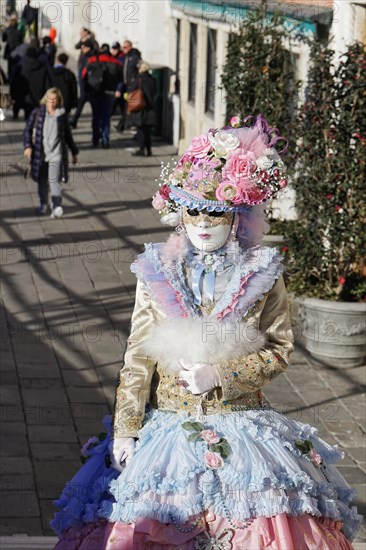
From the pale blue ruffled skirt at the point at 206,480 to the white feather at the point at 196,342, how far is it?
0.23 m

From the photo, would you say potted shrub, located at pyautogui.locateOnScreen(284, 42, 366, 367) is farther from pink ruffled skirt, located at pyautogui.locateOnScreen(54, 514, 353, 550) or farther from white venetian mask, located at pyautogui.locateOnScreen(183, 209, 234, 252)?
pink ruffled skirt, located at pyautogui.locateOnScreen(54, 514, 353, 550)

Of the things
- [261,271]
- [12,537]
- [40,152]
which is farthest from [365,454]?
[40,152]

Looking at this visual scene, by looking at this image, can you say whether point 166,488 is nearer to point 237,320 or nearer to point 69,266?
point 237,320

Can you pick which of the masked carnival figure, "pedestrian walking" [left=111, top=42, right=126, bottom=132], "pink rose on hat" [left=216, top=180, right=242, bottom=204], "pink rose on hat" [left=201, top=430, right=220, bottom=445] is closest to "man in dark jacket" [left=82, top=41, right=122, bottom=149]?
"pedestrian walking" [left=111, top=42, right=126, bottom=132]

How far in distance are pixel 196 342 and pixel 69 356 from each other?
15.8 ft

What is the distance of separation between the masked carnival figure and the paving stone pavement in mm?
1884

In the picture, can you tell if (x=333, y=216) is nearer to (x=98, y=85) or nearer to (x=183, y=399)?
(x=183, y=399)

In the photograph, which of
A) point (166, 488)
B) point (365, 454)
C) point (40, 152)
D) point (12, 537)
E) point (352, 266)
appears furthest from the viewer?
point (40, 152)

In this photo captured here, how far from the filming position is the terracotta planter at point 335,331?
31.2ft

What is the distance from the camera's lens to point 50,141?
541 inches

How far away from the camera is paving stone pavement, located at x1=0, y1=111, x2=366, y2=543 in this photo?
287 inches

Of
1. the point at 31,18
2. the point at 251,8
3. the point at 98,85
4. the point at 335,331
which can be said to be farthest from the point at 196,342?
the point at 31,18

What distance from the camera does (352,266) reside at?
998cm

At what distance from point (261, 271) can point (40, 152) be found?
936 cm
